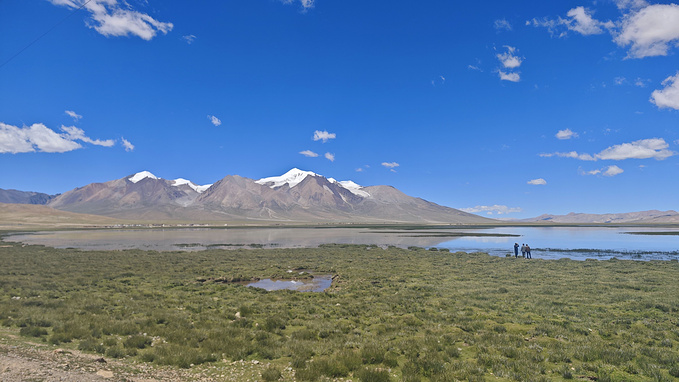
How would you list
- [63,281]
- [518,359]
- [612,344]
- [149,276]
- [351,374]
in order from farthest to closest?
[149,276], [63,281], [612,344], [518,359], [351,374]

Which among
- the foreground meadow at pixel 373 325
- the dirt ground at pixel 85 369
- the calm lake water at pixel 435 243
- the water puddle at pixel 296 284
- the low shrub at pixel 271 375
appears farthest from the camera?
the calm lake water at pixel 435 243

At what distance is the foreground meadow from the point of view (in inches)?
457

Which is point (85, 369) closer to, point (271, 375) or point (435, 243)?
point (271, 375)

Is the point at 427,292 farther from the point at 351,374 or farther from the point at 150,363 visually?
the point at 150,363

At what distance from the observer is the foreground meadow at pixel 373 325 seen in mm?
11617

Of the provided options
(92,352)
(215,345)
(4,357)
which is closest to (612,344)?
(215,345)

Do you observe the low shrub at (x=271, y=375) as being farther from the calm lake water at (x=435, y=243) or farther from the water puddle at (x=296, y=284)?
→ the calm lake water at (x=435, y=243)

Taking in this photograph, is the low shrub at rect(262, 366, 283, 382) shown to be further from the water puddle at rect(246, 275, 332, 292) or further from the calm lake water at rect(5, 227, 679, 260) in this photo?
the calm lake water at rect(5, 227, 679, 260)

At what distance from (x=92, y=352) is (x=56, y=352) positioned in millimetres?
1131

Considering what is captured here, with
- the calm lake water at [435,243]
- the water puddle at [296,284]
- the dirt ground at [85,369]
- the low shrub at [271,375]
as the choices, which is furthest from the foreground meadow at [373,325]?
the calm lake water at [435,243]

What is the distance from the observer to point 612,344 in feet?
44.0

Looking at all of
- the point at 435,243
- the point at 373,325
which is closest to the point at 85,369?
the point at 373,325

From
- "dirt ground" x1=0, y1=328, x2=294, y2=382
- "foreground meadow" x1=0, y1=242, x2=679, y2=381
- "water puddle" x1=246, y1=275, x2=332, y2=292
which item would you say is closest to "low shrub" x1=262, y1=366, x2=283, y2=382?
"foreground meadow" x1=0, y1=242, x2=679, y2=381

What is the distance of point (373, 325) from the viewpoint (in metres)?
17.2
